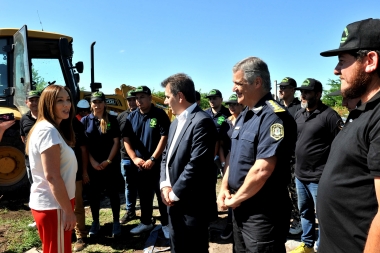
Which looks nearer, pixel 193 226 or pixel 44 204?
pixel 44 204

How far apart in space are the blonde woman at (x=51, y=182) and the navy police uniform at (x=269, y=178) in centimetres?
125

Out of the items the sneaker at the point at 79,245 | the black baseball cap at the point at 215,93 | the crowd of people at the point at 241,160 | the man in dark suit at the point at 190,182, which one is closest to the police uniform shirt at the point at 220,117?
the black baseball cap at the point at 215,93

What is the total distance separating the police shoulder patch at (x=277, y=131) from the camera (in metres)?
1.98

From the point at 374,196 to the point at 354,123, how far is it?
1.03 ft

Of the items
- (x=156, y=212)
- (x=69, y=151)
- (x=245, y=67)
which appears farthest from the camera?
(x=156, y=212)

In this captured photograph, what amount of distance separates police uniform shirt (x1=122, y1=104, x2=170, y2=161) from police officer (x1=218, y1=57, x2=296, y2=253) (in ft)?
6.83

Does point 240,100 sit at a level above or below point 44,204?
above

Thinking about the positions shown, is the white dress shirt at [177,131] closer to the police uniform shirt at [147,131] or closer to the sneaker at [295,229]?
the police uniform shirt at [147,131]

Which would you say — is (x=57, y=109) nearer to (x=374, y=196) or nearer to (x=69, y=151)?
(x=69, y=151)

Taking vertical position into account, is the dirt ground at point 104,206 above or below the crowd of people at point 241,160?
below

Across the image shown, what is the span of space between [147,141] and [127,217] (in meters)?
1.33

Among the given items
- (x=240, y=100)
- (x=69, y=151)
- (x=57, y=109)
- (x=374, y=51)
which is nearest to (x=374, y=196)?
(x=374, y=51)

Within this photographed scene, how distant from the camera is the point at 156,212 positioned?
5.13 m

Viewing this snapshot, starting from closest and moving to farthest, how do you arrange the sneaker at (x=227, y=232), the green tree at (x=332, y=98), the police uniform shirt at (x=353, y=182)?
the police uniform shirt at (x=353, y=182) < the sneaker at (x=227, y=232) < the green tree at (x=332, y=98)
